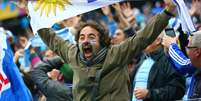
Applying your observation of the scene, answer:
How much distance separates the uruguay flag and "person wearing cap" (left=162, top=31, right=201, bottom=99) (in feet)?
5.72

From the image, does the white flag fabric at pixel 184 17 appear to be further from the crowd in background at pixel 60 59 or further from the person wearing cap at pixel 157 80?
the person wearing cap at pixel 157 80

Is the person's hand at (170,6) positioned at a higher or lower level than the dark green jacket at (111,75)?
higher

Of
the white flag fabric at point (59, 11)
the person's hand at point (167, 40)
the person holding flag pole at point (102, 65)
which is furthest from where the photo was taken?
the person's hand at point (167, 40)

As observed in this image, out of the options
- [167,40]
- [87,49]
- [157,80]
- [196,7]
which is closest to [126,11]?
[196,7]

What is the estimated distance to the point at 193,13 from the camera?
1041 centimetres

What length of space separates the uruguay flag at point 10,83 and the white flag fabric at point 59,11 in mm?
1170

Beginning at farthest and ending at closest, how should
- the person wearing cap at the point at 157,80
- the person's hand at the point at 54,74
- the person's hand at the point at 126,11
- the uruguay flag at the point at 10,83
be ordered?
the person's hand at the point at 126,11 → the person's hand at the point at 54,74 → the uruguay flag at the point at 10,83 → the person wearing cap at the point at 157,80

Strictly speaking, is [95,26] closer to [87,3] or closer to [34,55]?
[87,3]

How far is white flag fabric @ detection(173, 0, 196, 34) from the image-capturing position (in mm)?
6992

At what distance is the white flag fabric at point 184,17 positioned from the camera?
6.99 m

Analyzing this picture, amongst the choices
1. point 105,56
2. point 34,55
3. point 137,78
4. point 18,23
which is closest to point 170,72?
point 137,78

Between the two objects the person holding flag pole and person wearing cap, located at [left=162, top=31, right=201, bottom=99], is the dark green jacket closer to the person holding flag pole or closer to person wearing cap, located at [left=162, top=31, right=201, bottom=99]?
the person holding flag pole

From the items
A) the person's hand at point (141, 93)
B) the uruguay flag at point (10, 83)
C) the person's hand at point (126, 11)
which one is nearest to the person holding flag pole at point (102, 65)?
the person's hand at point (141, 93)

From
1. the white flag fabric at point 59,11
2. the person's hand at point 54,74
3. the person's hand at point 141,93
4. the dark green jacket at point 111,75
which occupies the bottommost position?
the person's hand at point 141,93
